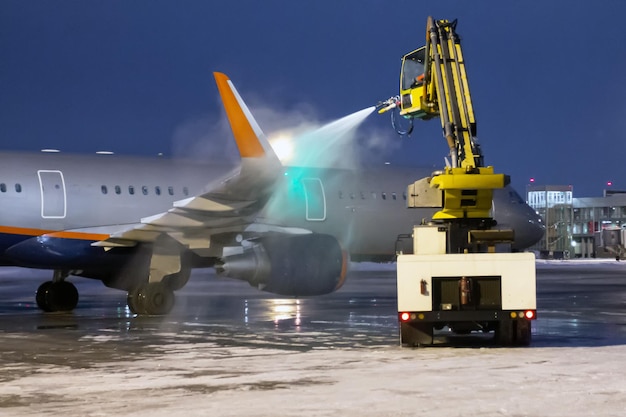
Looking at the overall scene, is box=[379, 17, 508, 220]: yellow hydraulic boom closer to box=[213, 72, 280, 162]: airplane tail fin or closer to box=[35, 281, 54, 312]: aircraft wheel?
box=[213, 72, 280, 162]: airplane tail fin

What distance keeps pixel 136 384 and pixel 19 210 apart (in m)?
12.0

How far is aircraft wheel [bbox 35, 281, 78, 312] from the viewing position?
23344 mm

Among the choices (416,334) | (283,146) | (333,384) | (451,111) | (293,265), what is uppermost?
(283,146)

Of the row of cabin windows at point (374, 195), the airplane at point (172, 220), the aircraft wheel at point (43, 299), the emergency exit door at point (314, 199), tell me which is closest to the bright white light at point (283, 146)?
the airplane at point (172, 220)

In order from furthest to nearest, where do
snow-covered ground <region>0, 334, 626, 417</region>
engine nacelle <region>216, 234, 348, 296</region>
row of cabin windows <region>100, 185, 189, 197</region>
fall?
row of cabin windows <region>100, 185, 189, 197</region> → engine nacelle <region>216, 234, 348, 296</region> → snow-covered ground <region>0, 334, 626, 417</region>

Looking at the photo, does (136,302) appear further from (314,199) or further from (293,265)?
(314,199)

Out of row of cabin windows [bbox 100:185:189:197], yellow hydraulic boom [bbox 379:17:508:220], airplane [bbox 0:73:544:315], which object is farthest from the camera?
row of cabin windows [bbox 100:185:189:197]

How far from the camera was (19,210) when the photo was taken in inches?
854

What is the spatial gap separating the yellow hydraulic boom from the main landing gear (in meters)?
10.4

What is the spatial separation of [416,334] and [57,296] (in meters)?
11.8

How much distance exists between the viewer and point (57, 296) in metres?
23.4

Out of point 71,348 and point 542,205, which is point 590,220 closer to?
point 542,205

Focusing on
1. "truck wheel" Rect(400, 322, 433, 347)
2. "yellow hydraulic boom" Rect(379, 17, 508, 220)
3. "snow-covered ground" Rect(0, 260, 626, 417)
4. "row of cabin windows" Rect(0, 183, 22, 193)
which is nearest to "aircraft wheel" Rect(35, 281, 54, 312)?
"row of cabin windows" Rect(0, 183, 22, 193)

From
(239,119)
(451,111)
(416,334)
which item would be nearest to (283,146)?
(239,119)
